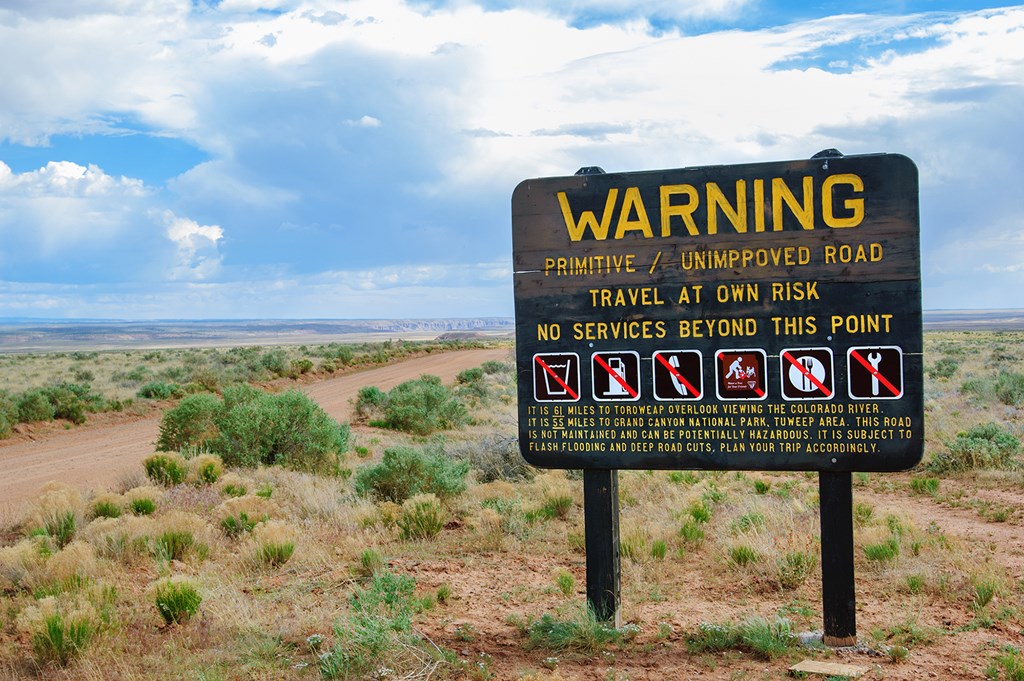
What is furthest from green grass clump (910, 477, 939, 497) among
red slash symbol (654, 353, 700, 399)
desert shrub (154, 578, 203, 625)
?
desert shrub (154, 578, 203, 625)

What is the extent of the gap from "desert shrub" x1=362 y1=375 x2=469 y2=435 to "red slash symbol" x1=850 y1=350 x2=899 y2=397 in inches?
591

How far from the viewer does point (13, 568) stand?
751 centimetres

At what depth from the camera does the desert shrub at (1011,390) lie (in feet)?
62.7

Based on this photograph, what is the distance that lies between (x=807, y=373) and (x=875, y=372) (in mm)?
412

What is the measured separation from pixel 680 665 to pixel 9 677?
4.23 m

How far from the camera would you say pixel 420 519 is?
8984 mm

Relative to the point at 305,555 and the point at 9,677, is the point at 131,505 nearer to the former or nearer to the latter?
the point at 305,555

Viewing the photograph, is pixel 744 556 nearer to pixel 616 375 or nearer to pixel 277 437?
pixel 616 375

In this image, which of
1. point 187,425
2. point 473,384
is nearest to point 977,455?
point 187,425

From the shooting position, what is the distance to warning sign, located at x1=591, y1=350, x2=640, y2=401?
588cm

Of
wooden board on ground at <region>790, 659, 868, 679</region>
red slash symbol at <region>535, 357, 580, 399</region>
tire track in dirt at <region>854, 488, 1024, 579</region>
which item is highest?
red slash symbol at <region>535, 357, 580, 399</region>

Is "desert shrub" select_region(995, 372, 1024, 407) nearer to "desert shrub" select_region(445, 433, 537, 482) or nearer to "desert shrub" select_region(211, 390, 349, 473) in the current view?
"desert shrub" select_region(445, 433, 537, 482)

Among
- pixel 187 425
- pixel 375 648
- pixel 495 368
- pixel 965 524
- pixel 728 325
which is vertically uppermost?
pixel 728 325

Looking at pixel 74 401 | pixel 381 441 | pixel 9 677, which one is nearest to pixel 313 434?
pixel 381 441
